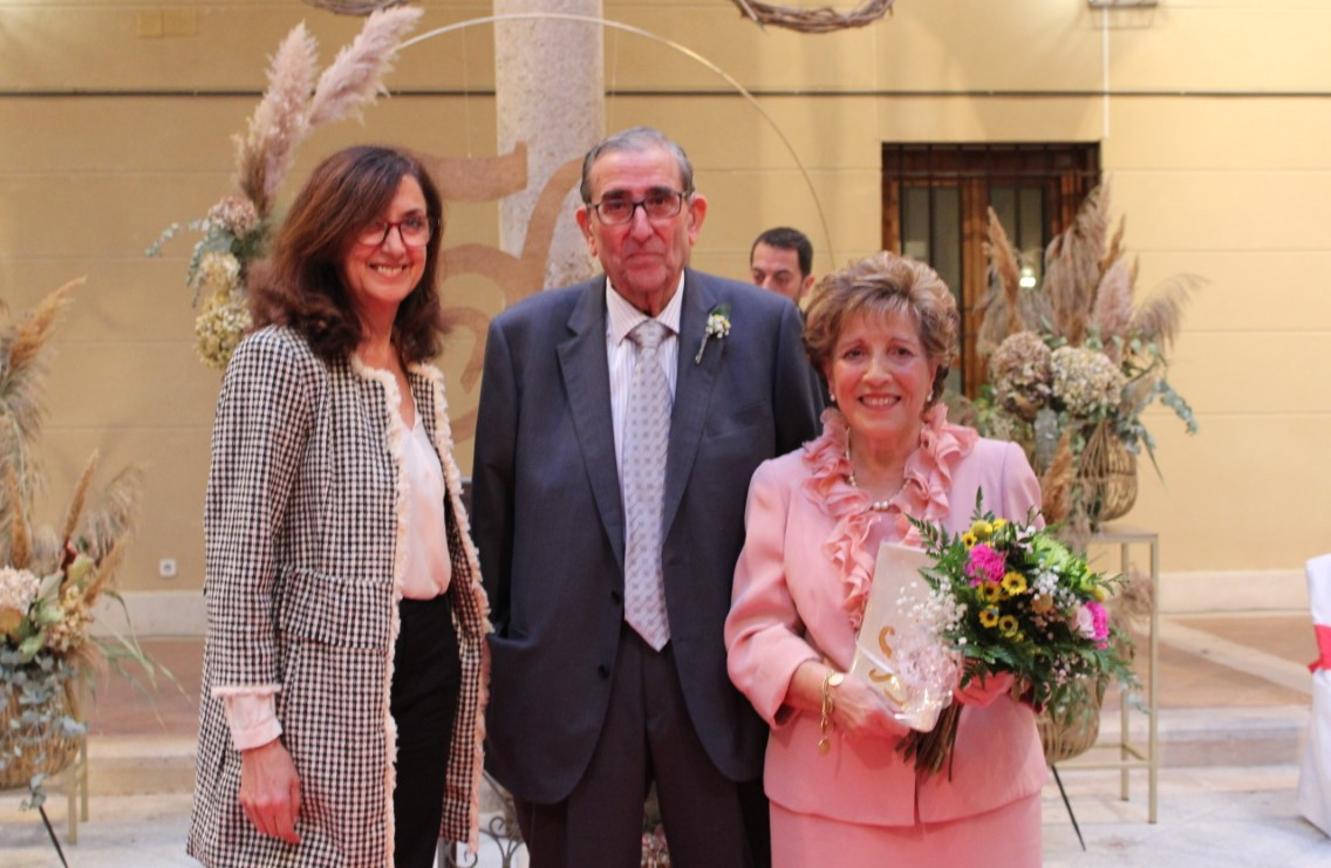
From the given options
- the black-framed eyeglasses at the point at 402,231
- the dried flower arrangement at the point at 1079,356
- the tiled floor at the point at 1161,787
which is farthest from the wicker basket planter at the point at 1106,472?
the black-framed eyeglasses at the point at 402,231

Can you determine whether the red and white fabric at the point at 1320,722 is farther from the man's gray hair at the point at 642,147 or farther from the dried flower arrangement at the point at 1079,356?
the man's gray hair at the point at 642,147

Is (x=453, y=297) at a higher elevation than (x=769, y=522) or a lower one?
higher

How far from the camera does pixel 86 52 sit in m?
6.97

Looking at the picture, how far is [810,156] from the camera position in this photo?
7203 mm

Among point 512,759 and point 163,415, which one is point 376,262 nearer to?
point 512,759

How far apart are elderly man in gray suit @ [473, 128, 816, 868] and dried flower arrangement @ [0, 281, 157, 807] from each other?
6.22 feet

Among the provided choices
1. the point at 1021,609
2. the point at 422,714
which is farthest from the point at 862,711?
A: the point at 422,714

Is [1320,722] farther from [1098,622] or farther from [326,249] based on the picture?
[326,249]

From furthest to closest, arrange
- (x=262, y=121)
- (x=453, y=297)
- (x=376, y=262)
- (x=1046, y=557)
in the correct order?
(x=453, y=297), (x=262, y=121), (x=376, y=262), (x=1046, y=557)

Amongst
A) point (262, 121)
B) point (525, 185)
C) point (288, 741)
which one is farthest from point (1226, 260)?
point (288, 741)

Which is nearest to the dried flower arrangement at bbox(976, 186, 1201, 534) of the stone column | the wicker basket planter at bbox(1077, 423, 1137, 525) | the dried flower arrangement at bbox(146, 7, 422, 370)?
the wicker basket planter at bbox(1077, 423, 1137, 525)

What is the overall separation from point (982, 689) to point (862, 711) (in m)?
0.18

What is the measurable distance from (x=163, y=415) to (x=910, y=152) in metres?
4.10

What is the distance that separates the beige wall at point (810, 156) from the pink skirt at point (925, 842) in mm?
4760
